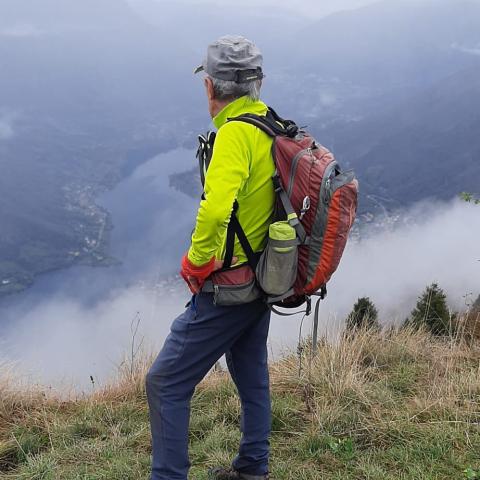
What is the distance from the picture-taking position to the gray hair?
2254mm

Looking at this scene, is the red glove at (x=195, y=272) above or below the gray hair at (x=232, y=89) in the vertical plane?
below

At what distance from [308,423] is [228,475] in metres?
0.80

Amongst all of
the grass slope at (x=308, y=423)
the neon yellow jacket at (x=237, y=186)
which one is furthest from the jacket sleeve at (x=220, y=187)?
the grass slope at (x=308, y=423)

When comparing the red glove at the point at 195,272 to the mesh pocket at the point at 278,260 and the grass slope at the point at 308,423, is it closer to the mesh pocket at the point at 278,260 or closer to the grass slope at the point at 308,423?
the mesh pocket at the point at 278,260

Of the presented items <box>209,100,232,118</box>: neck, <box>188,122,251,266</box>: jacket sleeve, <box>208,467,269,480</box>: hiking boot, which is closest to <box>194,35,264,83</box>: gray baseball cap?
<box>209,100,232,118</box>: neck

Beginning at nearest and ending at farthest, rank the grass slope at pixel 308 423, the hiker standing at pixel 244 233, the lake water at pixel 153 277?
the hiker standing at pixel 244 233, the grass slope at pixel 308 423, the lake water at pixel 153 277

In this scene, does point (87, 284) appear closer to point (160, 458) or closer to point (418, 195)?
point (418, 195)

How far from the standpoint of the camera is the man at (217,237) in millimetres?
2092

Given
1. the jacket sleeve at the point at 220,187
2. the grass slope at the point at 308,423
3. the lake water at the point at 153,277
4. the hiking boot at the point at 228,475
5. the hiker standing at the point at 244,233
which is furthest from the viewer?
the lake water at the point at 153,277

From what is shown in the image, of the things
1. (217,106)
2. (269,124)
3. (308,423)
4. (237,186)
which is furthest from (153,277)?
(237,186)

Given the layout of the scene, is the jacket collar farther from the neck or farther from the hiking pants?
the hiking pants

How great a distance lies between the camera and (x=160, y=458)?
2.42 m

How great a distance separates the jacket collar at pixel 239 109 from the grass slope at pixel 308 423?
5.95ft

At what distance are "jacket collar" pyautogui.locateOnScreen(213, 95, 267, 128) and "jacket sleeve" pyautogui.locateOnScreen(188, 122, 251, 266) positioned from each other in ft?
0.51
